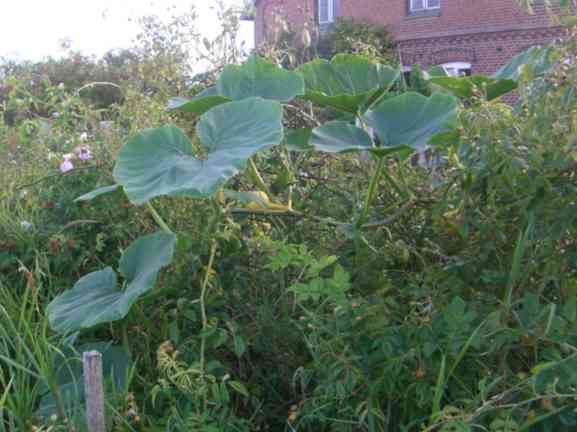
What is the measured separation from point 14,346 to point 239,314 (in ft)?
2.09

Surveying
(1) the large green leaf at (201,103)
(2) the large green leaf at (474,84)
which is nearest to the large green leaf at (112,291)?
(1) the large green leaf at (201,103)

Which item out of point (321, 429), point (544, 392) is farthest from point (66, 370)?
point (544, 392)

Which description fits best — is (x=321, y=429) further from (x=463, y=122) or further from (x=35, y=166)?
(x=35, y=166)

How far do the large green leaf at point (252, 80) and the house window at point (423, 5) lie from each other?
14133 mm

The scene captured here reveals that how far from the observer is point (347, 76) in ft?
8.57

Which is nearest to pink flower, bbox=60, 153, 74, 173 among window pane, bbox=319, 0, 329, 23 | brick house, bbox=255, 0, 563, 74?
brick house, bbox=255, 0, 563, 74

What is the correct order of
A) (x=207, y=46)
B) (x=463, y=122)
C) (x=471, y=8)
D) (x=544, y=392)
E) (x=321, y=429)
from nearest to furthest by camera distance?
(x=544, y=392) → (x=463, y=122) → (x=321, y=429) → (x=207, y=46) → (x=471, y=8)

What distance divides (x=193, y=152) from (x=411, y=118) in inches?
25.8

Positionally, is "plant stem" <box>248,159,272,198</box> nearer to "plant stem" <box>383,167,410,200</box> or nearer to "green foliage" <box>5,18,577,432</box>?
"green foliage" <box>5,18,577,432</box>

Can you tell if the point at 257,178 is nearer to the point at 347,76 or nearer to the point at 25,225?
the point at 347,76

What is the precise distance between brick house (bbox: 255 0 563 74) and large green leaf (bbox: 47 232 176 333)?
12154mm

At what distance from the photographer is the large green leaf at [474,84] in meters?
2.49

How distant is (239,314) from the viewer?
2.24 m

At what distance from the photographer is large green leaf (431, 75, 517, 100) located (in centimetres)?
249
